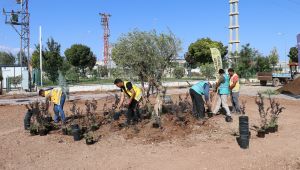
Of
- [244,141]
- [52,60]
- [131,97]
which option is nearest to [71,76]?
[52,60]

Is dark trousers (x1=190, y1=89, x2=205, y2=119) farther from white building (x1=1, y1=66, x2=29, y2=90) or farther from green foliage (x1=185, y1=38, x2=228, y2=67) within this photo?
green foliage (x1=185, y1=38, x2=228, y2=67)

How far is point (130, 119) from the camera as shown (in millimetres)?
9953

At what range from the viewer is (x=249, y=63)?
38.3 m

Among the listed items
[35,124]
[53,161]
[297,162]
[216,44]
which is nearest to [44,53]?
[35,124]

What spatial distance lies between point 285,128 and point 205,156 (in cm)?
311

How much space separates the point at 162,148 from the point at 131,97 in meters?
1.89

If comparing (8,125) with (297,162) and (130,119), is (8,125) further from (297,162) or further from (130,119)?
(297,162)

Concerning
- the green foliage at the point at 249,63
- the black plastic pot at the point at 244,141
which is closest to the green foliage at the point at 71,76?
the green foliage at the point at 249,63

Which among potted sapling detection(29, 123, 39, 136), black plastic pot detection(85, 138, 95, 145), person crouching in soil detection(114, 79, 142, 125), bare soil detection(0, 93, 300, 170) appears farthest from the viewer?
potted sapling detection(29, 123, 39, 136)

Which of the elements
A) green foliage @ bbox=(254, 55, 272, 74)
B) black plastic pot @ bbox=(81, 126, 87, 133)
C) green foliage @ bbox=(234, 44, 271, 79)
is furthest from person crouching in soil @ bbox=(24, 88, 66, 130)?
green foliage @ bbox=(254, 55, 272, 74)

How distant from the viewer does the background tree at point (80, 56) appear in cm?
6306

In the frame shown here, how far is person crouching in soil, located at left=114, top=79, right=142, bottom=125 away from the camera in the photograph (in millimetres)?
9523

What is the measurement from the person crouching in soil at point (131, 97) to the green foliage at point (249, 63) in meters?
29.0

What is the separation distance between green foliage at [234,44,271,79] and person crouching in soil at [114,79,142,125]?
95.2 feet
